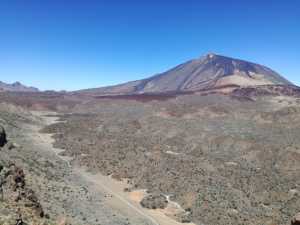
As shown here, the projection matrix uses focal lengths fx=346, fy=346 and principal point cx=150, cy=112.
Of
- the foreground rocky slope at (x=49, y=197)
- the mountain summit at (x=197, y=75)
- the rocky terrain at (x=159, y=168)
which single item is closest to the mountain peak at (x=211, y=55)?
the mountain summit at (x=197, y=75)

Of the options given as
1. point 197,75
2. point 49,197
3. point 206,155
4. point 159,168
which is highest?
point 197,75

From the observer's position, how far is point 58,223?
13.9 metres

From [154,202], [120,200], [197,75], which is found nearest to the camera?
[154,202]

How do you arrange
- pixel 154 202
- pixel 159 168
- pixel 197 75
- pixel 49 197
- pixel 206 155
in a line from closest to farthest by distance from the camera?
pixel 49 197 < pixel 154 202 < pixel 159 168 < pixel 206 155 < pixel 197 75

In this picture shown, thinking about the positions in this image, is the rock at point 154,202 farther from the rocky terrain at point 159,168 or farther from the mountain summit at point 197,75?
the mountain summit at point 197,75

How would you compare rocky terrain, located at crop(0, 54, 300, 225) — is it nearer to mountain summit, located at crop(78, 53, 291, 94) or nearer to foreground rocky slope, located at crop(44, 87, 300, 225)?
foreground rocky slope, located at crop(44, 87, 300, 225)

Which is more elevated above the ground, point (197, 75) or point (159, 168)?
point (197, 75)

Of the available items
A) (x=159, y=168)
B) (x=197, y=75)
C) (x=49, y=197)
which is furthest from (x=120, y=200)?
(x=197, y=75)

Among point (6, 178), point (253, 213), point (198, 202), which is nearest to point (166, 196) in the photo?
point (198, 202)

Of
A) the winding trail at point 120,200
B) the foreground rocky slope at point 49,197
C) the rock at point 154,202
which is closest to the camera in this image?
the foreground rocky slope at point 49,197

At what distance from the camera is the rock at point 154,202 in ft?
75.0

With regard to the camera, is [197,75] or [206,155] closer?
[206,155]

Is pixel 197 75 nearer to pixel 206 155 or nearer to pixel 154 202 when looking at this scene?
pixel 206 155

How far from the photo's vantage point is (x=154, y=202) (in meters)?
23.2
